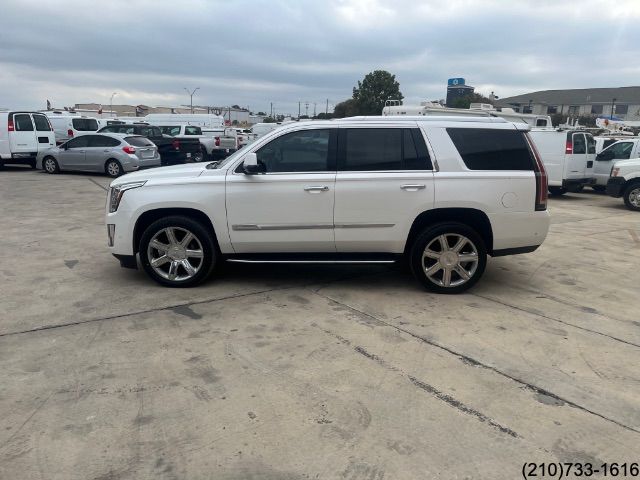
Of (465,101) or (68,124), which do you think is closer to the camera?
(68,124)

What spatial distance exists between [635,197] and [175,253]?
41.4 feet

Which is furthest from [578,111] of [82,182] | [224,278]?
[224,278]

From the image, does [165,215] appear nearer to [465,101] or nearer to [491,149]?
[491,149]

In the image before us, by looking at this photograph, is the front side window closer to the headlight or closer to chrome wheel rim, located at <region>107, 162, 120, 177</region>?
the headlight

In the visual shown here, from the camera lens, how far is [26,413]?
3.18 meters

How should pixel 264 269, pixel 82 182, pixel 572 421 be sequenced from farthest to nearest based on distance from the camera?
pixel 82 182 < pixel 264 269 < pixel 572 421

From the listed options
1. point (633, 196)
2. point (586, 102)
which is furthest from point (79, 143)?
point (586, 102)

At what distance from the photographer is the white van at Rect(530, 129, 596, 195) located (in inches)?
587

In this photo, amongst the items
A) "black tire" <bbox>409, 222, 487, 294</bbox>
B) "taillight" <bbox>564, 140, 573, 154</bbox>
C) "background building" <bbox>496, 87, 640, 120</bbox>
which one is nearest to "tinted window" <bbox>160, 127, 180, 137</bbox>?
"taillight" <bbox>564, 140, 573, 154</bbox>

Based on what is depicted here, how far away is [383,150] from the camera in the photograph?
5422 mm

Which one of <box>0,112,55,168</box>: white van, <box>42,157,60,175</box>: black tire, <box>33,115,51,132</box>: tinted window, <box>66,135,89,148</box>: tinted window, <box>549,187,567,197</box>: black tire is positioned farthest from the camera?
<box>33,115,51,132</box>: tinted window

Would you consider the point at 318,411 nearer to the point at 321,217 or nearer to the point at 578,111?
the point at 321,217

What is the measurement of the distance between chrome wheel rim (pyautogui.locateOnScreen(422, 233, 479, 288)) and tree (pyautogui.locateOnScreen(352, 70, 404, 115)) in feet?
217

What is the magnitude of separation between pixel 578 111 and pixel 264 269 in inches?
3805
